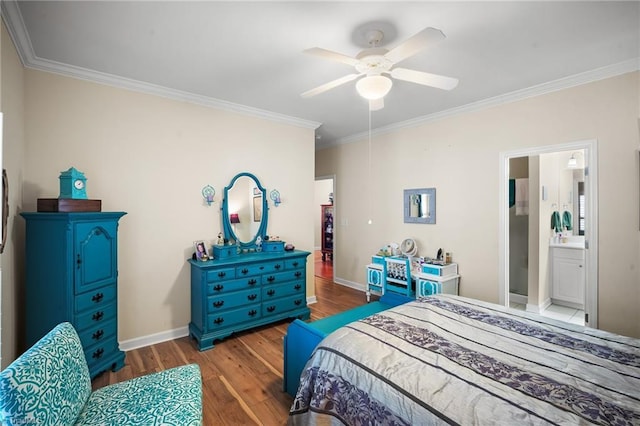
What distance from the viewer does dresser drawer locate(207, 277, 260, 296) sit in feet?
9.67

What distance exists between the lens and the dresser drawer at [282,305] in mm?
3348

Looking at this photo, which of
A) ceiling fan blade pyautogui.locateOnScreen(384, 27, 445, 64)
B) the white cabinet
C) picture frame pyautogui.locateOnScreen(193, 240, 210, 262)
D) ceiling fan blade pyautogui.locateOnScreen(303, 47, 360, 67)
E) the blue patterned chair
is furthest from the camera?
the white cabinet

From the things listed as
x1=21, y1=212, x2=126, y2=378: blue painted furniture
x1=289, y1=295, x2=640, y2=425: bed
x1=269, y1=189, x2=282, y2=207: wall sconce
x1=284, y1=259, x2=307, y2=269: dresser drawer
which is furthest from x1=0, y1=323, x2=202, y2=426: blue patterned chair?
x1=269, y1=189, x2=282, y2=207: wall sconce

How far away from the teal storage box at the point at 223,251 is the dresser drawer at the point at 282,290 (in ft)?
1.77

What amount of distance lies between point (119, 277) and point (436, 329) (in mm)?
2844

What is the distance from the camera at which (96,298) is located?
2365 millimetres

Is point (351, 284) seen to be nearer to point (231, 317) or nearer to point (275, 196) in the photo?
point (275, 196)

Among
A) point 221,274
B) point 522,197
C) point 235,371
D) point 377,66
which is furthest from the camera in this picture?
point 522,197

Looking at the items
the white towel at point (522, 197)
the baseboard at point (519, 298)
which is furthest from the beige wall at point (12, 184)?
the baseboard at point (519, 298)

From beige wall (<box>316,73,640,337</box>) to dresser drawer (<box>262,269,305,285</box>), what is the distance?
5.12 ft

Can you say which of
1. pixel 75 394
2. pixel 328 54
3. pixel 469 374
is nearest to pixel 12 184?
pixel 75 394

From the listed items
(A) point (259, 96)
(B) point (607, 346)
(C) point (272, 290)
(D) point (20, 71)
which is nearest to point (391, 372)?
(B) point (607, 346)

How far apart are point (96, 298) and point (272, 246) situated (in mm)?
1786

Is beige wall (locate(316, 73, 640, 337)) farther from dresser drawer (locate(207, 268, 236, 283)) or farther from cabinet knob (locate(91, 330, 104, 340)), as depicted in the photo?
cabinet knob (locate(91, 330, 104, 340))
